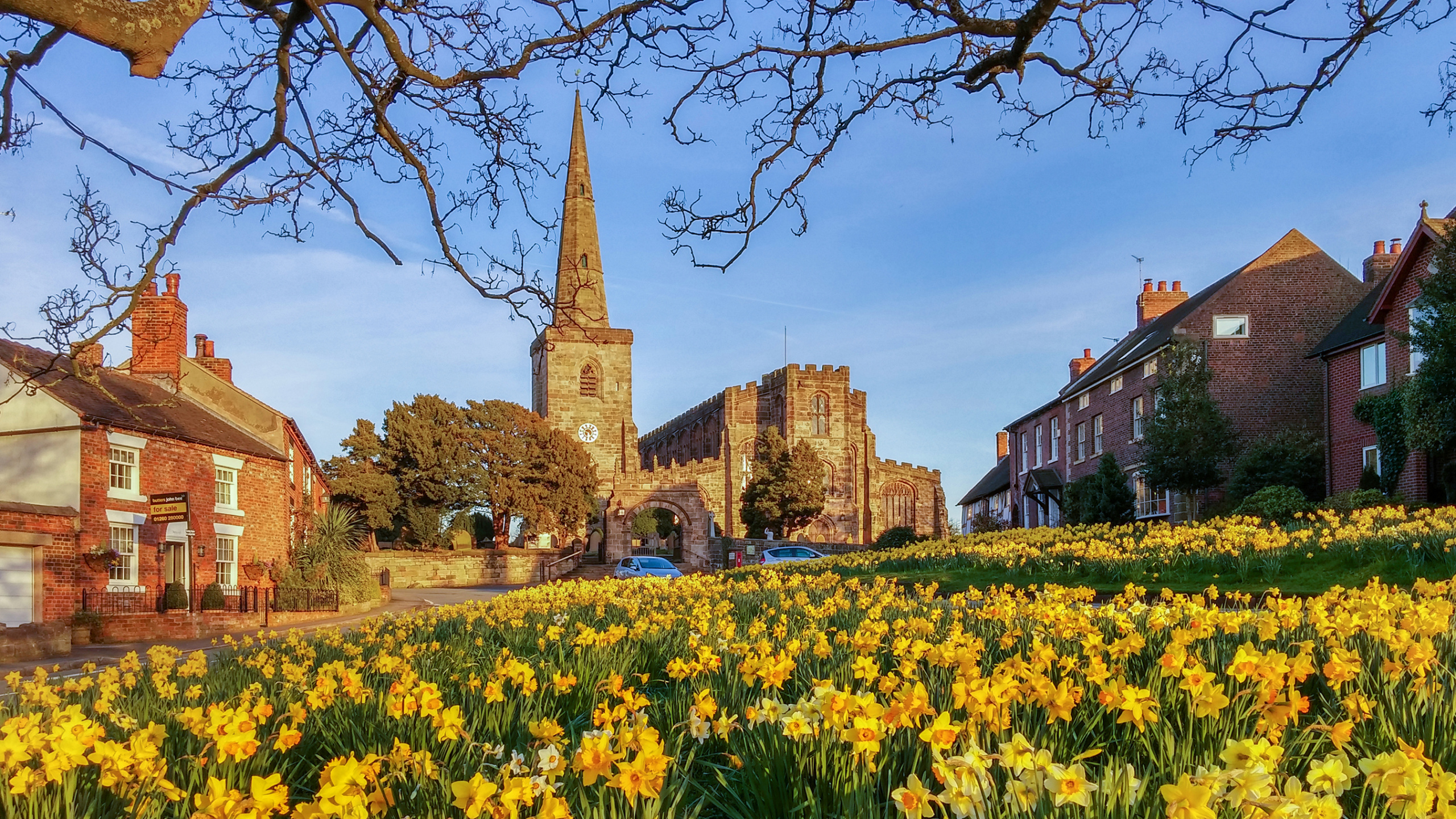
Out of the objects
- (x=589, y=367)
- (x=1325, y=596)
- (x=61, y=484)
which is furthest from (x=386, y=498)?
(x=1325, y=596)

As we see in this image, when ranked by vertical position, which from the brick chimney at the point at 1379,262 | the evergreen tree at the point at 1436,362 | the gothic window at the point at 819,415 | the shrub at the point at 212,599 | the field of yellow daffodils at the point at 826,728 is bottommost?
the shrub at the point at 212,599

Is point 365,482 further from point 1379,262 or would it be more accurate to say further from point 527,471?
point 1379,262

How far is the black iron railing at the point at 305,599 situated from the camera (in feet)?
93.7

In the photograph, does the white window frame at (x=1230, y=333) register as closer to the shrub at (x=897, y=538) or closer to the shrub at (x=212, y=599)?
the shrub at (x=897, y=538)

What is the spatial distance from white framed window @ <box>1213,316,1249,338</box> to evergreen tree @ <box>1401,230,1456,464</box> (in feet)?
34.4

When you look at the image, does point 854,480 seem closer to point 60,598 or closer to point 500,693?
point 60,598

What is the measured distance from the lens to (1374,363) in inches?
1162

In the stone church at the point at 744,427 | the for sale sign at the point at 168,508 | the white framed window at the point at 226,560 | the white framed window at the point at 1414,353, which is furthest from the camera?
the stone church at the point at 744,427

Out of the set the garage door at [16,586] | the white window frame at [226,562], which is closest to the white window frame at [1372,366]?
the white window frame at [226,562]

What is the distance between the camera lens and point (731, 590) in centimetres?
1241

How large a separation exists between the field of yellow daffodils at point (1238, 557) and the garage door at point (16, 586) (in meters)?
18.1

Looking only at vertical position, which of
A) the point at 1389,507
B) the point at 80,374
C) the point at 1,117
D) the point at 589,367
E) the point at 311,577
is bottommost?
the point at 311,577

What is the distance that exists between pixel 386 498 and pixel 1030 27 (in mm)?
50938

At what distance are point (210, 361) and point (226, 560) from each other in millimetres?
11252
